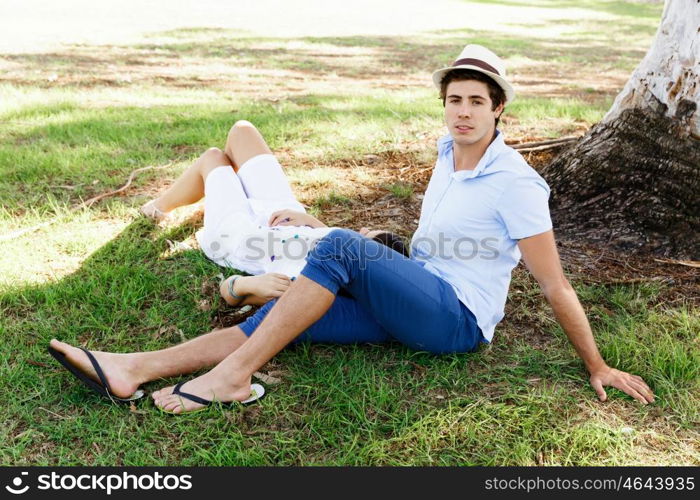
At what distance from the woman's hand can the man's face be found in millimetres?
1115

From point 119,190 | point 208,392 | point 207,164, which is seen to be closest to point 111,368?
point 208,392

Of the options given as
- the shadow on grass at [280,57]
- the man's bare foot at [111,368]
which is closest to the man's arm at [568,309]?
the man's bare foot at [111,368]

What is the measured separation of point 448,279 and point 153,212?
7.54 feet

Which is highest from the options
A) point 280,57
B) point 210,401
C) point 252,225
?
point 280,57

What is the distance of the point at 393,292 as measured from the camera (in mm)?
2629

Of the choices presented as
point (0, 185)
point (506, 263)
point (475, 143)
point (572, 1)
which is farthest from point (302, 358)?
point (572, 1)

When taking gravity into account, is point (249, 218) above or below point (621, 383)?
Result: above

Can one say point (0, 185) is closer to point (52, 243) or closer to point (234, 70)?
point (52, 243)

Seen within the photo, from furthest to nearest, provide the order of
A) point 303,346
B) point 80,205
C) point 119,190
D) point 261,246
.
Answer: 1. point 119,190
2. point 80,205
3. point 261,246
4. point 303,346

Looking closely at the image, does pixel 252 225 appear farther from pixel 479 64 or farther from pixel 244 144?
pixel 479 64

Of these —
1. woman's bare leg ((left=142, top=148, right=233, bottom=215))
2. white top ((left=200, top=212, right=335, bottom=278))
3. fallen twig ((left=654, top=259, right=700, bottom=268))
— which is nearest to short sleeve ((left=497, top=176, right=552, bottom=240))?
white top ((left=200, top=212, right=335, bottom=278))

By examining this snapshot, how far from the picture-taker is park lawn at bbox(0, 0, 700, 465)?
249cm

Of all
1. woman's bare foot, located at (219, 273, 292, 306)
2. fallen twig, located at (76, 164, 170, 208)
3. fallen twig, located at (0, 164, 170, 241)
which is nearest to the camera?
woman's bare foot, located at (219, 273, 292, 306)

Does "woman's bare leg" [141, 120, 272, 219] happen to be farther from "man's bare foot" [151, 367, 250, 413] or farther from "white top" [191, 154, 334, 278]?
"man's bare foot" [151, 367, 250, 413]
